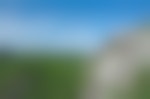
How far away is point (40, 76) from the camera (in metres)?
0.71

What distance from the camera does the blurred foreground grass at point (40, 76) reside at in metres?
0.70

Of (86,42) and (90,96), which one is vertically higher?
(86,42)

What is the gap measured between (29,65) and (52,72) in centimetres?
12

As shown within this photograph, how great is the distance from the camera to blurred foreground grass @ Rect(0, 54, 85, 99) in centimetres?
70

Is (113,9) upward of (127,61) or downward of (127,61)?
upward

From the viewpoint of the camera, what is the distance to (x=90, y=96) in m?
0.71

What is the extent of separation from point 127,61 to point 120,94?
168mm

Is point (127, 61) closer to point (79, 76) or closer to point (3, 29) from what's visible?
point (79, 76)

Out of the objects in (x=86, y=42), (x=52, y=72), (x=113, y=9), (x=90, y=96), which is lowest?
(x=90, y=96)

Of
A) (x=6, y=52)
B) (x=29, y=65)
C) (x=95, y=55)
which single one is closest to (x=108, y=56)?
(x=95, y=55)

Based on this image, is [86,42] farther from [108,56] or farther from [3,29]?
[3,29]

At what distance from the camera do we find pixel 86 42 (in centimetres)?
70

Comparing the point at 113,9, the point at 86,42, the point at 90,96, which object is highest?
the point at 113,9

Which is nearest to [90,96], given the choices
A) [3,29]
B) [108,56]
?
[108,56]
